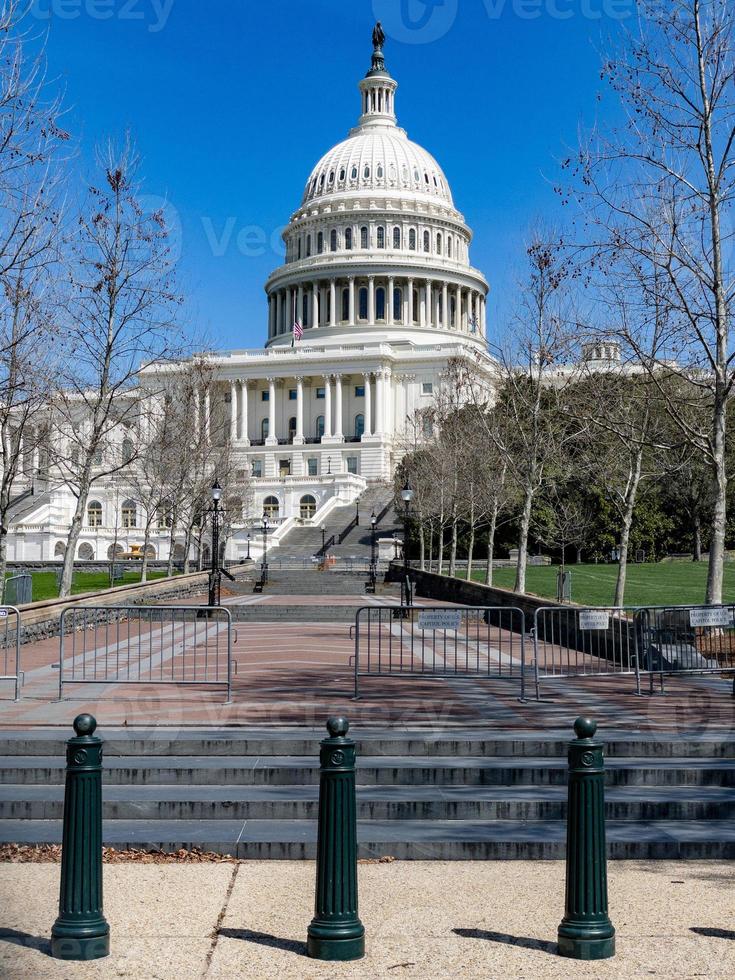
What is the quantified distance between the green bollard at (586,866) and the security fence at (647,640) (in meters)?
Result: 8.02

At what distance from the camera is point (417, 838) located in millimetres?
8508

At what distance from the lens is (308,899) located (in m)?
7.32

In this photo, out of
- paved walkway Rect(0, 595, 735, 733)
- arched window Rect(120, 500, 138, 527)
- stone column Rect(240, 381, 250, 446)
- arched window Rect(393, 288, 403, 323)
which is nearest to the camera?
paved walkway Rect(0, 595, 735, 733)

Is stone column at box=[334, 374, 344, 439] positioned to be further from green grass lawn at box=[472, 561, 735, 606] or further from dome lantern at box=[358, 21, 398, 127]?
green grass lawn at box=[472, 561, 735, 606]

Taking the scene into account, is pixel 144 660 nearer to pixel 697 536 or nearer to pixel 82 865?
pixel 82 865

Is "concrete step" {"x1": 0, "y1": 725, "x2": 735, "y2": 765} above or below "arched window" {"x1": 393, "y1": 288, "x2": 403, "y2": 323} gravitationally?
below

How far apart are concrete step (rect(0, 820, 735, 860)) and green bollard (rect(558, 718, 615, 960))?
2046 millimetres

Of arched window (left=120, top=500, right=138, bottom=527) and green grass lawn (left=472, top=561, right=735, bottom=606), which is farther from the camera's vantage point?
arched window (left=120, top=500, right=138, bottom=527)

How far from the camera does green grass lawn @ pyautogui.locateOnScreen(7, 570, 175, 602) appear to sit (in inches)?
1531

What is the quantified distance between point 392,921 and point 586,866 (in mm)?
1348

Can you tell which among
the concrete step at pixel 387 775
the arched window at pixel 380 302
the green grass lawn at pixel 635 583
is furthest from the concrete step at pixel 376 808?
the arched window at pixel 380 302

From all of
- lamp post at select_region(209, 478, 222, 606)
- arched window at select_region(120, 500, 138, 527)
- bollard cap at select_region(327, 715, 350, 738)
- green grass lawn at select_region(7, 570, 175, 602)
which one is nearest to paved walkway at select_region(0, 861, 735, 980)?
bollard cap at select_region(327, 715, 350, 738)

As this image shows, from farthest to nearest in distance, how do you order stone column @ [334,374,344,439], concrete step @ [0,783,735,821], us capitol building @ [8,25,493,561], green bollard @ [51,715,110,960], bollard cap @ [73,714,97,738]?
stone column @ [334,374,344,439], us capitol building @ [8,25,493,561], concrete step @ [0,783,735,821], bollard cap @ [73,714,97,738], green bollard @ [51,715,110,960]

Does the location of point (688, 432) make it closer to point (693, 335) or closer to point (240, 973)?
point (693, 335)
